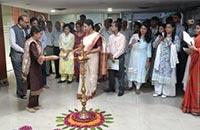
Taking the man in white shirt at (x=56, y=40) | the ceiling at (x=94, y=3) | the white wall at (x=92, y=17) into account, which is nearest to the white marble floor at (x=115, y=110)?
the man in white shirt at (x=56, y=40)

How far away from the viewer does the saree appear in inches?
156

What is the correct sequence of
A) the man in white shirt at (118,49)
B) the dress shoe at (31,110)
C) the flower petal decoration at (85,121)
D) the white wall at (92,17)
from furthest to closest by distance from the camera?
the white wall at (92,17) < the man in white shirt at (118,49) < the dress shoe at (31,110) < the flower petal decoration at (85,121)

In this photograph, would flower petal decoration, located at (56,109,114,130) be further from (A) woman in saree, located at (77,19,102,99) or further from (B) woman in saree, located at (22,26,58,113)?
(A) woman in saree, located at (77,19,102,99)

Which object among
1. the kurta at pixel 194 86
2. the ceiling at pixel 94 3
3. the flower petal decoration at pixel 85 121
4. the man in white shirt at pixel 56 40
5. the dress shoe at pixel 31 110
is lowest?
the flower petal decoration at pixel 85 121

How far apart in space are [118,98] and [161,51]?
1.01 meters

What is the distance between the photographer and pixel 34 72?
3418 millimetres

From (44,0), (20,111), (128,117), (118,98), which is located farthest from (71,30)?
(128,117)

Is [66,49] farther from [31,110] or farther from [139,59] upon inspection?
[31,110]

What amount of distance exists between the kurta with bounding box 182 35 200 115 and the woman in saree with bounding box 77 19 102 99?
142 centimetres

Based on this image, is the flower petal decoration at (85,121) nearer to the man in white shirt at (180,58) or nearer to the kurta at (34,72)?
the kurta at (34,72)

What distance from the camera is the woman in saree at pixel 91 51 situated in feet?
13.0

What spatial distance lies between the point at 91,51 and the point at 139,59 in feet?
2.95

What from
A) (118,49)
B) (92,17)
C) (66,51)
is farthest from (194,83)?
(92,17)

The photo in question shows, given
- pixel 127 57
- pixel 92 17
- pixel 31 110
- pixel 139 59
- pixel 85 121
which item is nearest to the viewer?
pixel 85 121
